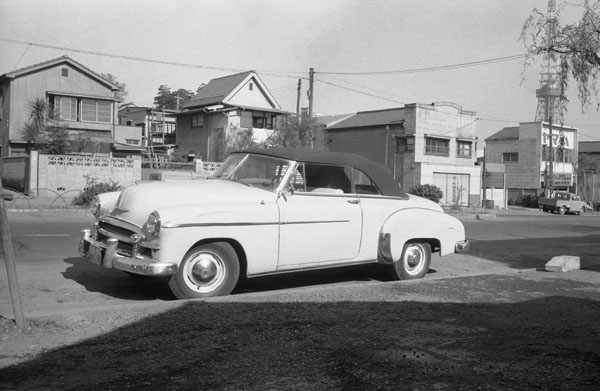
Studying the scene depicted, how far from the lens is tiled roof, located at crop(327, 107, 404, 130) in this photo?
48.4 m

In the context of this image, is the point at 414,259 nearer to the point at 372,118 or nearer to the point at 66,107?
the point at 66,107

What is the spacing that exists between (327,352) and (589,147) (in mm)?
80035

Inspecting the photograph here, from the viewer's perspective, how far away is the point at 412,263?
8.59 m

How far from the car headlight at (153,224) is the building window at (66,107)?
3659 centimetres

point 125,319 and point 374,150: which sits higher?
point 374,150

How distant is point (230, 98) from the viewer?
152 ft

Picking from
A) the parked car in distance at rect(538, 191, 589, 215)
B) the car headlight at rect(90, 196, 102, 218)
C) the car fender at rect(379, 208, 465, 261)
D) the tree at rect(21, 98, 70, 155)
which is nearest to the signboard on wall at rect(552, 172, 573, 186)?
the parked car in distance at rect(538, 191, 589, 215)

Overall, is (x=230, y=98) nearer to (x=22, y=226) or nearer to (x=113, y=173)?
(x=113, y=173)

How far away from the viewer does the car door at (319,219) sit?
282 inches

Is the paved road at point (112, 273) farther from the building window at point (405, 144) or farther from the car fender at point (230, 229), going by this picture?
the building window at point (405, 144)

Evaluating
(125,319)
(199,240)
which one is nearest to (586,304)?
(199,240)

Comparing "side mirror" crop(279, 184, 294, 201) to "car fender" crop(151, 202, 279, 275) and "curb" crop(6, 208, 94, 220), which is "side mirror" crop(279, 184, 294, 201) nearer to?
"car fender" crop(151, 202, 279, 275)

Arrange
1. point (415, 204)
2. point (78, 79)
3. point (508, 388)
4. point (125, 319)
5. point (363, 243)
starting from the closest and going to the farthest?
point (508, 388)
point (125, 319)
point (363, 243)
point (415, 204)
point (78, 79)

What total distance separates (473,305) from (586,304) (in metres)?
1.40
